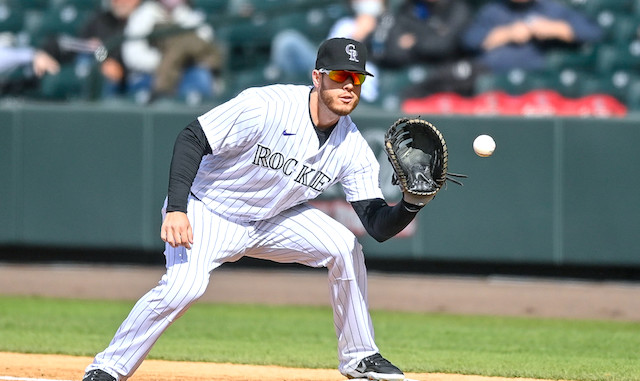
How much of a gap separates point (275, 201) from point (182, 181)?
507mm

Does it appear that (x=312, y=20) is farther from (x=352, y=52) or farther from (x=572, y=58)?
(x=352, y=52)

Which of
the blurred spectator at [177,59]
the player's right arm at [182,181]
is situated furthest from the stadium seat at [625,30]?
the player's right arm at [182,181]

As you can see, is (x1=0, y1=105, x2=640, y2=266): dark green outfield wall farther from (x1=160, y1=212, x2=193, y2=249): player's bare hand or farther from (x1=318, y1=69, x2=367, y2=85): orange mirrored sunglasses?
(x1=160, y1=212, x2=193, y2=249): player's bare hand

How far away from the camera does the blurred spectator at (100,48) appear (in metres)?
9.78

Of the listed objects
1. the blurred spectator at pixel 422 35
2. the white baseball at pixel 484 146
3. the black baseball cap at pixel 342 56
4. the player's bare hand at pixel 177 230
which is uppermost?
the blurred spectator at pixel 422 35

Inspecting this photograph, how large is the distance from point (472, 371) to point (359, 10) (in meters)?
5.09

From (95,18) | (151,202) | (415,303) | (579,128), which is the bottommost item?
(415,303)

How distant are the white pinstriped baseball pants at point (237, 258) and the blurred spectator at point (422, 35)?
204 inches

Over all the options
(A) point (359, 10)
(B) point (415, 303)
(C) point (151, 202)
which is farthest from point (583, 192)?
(C) point (151, 202)

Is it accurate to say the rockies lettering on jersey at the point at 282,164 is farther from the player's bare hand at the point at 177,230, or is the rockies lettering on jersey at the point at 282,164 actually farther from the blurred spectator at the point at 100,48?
the blurred spectator at the point at 100,48

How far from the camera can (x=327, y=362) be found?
5980 mm

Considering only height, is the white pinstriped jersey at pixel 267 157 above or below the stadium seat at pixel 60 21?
below

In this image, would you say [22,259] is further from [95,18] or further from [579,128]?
[579,128]

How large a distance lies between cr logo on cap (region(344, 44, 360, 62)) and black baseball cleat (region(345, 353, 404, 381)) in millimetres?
1345
